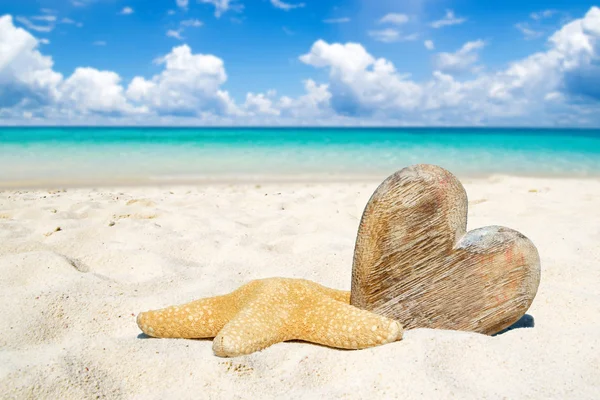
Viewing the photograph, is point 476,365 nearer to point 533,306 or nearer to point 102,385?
point 533,306

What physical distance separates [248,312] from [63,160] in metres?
17.4

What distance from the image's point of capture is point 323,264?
4.51 metres

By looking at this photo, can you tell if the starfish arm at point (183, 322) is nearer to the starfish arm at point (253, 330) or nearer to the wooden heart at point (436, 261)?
the starfish arm at point (253, 330)

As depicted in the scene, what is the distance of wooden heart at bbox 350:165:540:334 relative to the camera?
110 inches

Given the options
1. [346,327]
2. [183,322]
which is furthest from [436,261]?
[183,322]

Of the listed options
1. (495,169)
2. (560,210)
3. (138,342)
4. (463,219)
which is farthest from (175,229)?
(495,169)

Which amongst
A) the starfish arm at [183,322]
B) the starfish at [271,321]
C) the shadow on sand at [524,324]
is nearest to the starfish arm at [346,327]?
the starfish at [271,321]

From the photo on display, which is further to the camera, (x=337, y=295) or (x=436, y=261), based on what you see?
(x=337, y=295)

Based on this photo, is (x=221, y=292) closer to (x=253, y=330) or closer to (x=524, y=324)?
(x=253, y=330)

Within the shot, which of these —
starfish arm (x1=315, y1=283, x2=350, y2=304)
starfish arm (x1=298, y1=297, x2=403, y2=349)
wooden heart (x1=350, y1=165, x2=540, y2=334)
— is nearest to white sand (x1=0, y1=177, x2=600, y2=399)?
starfish arm (x1=298, y1=297, x2=403, y2=349)

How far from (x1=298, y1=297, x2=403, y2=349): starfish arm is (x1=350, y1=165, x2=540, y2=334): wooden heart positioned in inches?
9.3

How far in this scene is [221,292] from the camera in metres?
3.78

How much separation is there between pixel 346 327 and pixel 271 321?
1.46ft

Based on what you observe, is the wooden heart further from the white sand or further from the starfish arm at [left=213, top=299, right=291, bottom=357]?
the starfish arm at [left=213, top=299, right=291, bottom=357]
